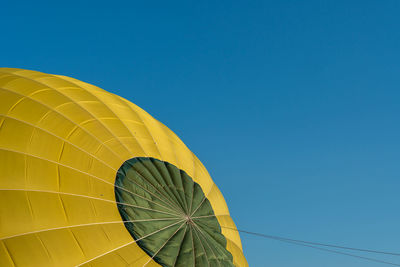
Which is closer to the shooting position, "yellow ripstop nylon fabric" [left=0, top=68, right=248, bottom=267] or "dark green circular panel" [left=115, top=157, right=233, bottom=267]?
"yellow ripstop nylon fabric" [left=0, top=68, right=248, bottom=267]

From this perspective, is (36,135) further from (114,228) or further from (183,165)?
(183,165)

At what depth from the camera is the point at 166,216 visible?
11367mm

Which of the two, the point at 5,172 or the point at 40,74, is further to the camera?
the point at 40,74

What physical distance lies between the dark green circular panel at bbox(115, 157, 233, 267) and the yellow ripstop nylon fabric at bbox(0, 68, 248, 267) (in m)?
0.21

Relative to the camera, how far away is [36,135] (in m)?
11.3

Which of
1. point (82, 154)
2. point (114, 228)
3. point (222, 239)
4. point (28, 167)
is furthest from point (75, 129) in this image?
point (222, 239)

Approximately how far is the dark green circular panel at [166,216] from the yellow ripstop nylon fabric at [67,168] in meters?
0.21

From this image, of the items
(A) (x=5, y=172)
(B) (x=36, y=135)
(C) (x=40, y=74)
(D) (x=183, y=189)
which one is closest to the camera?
(A) (x=5, y=172)

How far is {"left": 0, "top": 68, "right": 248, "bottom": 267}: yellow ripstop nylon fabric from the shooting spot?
977 cm

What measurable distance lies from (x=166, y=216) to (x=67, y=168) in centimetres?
222

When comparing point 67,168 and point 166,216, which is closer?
point 67,168

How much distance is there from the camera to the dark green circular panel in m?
10.9

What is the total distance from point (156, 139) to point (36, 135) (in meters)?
3.29

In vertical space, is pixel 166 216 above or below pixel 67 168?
above
